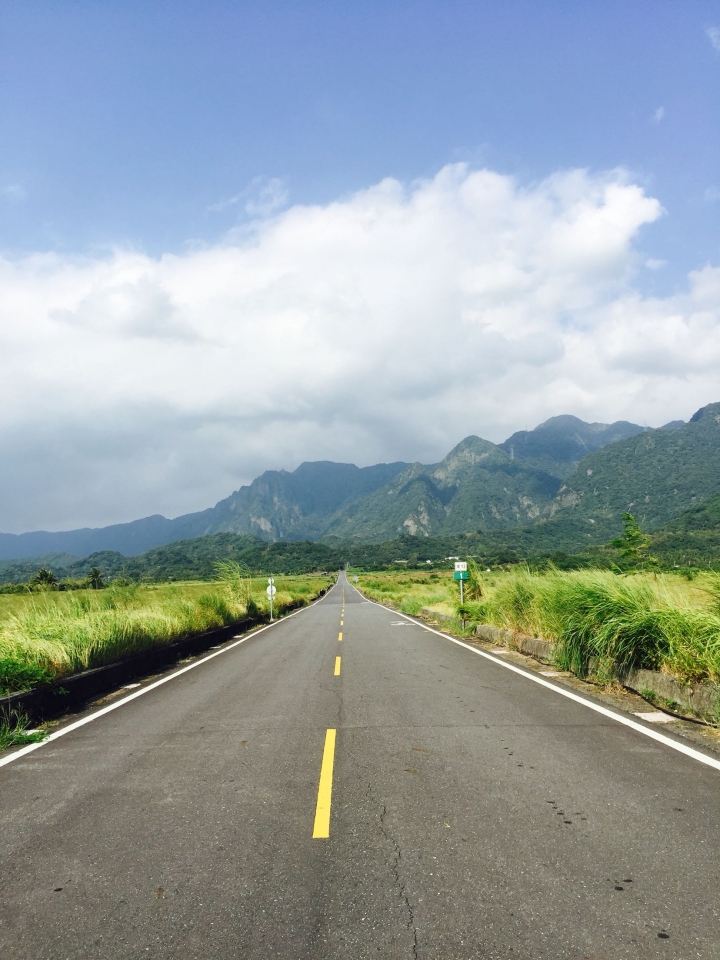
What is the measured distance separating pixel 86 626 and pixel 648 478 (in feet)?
506

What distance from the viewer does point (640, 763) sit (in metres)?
5.27

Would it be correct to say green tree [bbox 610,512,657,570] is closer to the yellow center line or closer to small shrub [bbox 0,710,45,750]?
the yellow center line

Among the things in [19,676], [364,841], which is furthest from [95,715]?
[364,841]

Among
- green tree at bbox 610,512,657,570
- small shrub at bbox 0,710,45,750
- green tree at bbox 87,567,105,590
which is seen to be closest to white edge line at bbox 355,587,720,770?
small shrub at bbox 0,710,45,750

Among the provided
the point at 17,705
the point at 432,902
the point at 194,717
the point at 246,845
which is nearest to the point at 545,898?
the point at 432,902

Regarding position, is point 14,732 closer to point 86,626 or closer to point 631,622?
point 86,626

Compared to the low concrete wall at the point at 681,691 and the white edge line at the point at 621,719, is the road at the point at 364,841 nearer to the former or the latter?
the white edge line at the point at 621,719

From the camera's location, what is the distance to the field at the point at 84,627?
886 centimetres

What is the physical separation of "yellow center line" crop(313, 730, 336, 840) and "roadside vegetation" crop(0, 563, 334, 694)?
4.66m

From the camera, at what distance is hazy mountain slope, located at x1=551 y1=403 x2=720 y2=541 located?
12950 cm

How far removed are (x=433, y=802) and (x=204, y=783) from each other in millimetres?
2021

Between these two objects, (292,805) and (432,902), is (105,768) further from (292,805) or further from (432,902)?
(432,902)

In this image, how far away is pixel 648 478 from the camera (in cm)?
14462

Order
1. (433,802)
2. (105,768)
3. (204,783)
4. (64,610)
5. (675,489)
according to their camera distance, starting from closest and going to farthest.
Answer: (433,802)
(204,783)
(105,768)
(64,610)
(675,489)
